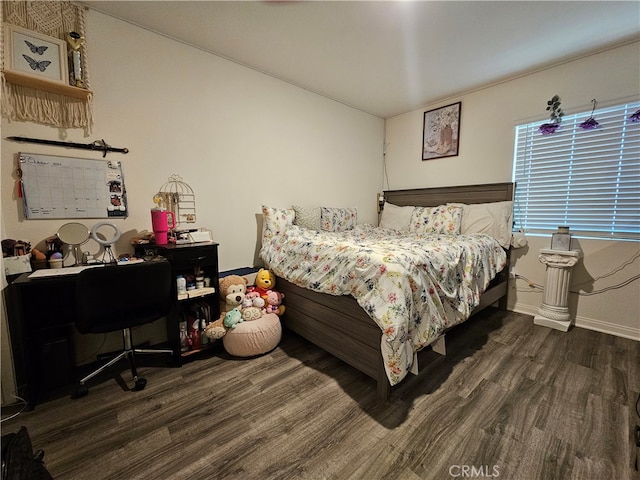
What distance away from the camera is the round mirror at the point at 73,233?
173 cm

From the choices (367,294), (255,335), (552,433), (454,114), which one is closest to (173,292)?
(255,335)

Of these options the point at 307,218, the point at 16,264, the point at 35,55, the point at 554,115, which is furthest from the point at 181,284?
the point at 554,115

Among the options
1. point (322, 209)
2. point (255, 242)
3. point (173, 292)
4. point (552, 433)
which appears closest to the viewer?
point (552, 433)

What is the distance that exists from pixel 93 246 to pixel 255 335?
133 cm

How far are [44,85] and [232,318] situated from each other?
6.34ft

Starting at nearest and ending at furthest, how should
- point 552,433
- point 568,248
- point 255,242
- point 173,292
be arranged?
1. point 552,433
2. point 173,292
3. point 568,248
4. point 255,242

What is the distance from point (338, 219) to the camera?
3.23 metres

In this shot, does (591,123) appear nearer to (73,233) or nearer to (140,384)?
(140,384)

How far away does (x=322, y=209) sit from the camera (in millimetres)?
3137

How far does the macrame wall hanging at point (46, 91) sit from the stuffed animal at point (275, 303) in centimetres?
178

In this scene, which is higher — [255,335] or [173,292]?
[173,292]

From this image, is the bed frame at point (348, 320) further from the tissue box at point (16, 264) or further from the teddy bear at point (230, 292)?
the tissue box at point (16, 264)

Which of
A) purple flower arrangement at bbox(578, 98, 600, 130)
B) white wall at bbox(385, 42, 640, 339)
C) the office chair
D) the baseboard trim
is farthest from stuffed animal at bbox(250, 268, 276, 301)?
purple flower arrangement at bbox(578, 98, 600, 130)

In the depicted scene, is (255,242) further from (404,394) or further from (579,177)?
(579,177)
